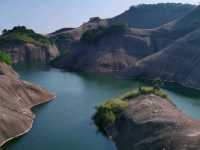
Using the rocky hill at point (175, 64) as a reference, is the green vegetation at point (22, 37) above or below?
above

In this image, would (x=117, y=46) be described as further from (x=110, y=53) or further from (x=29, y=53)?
(x=29, y=53)

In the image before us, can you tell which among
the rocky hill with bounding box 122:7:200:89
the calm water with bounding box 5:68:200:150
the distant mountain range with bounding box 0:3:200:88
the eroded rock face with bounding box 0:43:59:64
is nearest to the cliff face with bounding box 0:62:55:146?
the calm water with bounding box 5:68:200:150

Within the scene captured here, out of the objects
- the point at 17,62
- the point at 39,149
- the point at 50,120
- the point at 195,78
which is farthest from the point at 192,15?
the point at 39,149

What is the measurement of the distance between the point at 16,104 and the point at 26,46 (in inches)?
4198

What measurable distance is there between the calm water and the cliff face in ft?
4.21

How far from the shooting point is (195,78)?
10812 cm

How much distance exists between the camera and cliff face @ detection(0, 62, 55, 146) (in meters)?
55.8

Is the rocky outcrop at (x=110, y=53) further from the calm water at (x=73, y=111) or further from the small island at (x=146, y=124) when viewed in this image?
the small island at (x=146, y=124)

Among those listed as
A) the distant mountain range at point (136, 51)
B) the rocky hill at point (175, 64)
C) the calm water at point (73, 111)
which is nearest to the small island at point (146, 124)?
the calm water at point (73, 111)

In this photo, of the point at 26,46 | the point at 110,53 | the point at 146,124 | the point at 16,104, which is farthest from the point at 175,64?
the point at 146,124

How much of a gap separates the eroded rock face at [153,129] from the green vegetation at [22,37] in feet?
Answer: 373

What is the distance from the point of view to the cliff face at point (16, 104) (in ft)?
183

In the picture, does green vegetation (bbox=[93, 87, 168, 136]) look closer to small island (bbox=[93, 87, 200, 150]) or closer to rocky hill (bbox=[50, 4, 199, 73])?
small island (bbox=[93, 87, 200, 150])

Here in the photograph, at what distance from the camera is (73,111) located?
7269 cm
